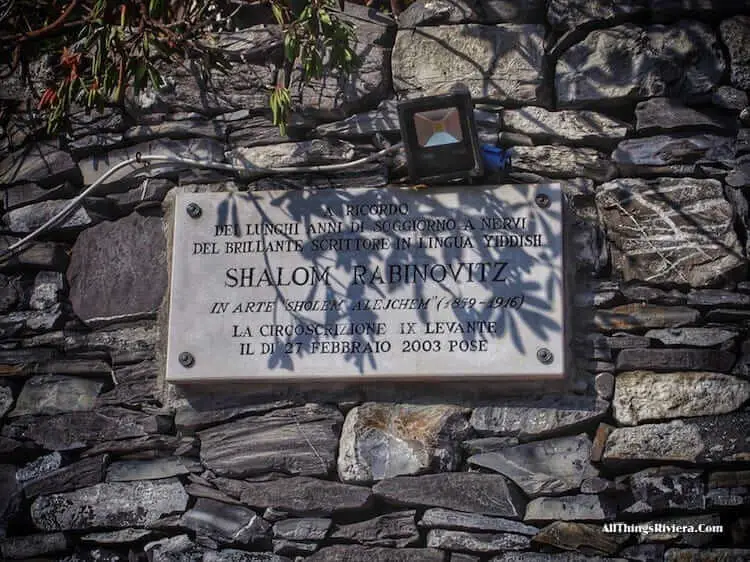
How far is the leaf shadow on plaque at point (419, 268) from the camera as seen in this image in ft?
11.7

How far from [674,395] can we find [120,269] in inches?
74.6

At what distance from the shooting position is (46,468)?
3.81 metres

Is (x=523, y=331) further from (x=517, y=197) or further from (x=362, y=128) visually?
(x=362, y=128)

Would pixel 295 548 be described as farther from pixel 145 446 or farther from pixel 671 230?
pixel 671 230

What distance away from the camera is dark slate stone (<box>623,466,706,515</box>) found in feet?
11.0

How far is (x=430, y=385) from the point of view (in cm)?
362

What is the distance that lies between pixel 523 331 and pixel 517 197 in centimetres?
45

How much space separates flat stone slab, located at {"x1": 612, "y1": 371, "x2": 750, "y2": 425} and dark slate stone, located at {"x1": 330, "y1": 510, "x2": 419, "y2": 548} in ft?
2.34

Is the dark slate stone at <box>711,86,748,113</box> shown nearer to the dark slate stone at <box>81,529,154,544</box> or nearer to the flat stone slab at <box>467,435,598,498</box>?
the flat stone slab at <box>467,435,598,498</box>

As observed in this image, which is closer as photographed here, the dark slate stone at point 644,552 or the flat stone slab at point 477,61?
the dark slate stone at point 644,552

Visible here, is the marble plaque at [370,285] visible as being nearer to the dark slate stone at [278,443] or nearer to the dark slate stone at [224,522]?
the dark slate stone at [278,443]

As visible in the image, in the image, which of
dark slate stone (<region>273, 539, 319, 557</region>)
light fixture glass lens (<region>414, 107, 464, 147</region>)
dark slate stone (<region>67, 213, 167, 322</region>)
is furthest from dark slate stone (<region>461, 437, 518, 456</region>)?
dark slate stone (<region>67, 213, 167, 322</region>)

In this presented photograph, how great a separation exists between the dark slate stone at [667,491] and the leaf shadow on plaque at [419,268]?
1.72ft

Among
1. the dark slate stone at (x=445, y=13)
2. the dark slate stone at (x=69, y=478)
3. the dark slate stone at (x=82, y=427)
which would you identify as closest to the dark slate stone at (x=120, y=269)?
the dark slate stone at (x=82, y=427)
